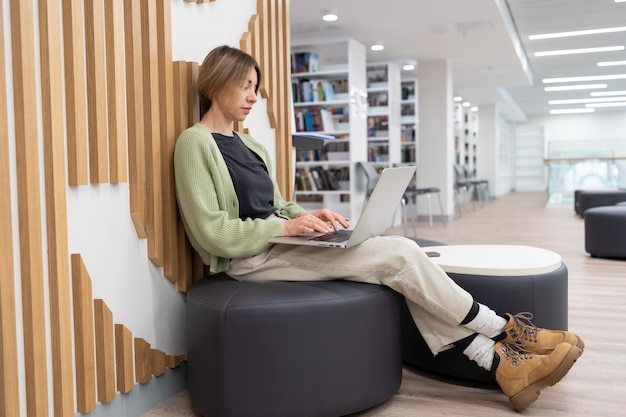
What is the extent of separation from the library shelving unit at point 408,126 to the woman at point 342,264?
8.01 m

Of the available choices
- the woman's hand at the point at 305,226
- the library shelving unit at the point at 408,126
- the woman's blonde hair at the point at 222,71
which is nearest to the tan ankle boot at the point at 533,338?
the woman's hand at the point at 305,226

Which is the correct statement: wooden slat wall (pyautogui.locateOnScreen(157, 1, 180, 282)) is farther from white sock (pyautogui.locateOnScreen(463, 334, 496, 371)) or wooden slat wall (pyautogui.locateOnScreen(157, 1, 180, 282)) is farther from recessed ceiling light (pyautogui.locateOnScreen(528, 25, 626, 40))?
recessed ceiling light (pyautogui.locateOnScreen(528, 25, 626, 40))

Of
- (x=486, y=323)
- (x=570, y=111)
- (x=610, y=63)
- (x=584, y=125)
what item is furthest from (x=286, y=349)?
(x=584, y=125)

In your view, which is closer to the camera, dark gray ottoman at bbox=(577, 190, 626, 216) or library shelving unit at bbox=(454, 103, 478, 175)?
dark gray ottoman at bbox=(577, 190, 626, 216)

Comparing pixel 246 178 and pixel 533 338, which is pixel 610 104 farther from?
pixel 246 178

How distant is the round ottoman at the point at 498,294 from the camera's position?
2191 mm

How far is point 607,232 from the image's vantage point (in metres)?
5.25

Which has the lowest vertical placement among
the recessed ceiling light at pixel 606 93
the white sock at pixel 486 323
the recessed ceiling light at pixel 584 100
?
the white sock at pixel 486 323

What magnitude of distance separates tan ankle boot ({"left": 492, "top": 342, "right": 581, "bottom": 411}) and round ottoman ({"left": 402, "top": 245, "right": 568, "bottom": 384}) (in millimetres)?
226

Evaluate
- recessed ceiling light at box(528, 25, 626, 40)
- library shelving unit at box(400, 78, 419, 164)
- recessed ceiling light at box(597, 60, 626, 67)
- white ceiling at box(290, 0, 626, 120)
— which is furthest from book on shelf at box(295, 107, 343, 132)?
recessed ceiling light at box(597, 60, 626, 67)

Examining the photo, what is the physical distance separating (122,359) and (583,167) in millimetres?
10924

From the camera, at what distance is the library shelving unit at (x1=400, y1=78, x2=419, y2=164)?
9.95m

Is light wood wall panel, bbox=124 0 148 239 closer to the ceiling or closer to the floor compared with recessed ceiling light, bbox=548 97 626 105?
closer to the floor

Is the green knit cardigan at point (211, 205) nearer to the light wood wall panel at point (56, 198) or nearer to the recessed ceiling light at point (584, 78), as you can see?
the light wood wall panel at point (56, 198)
